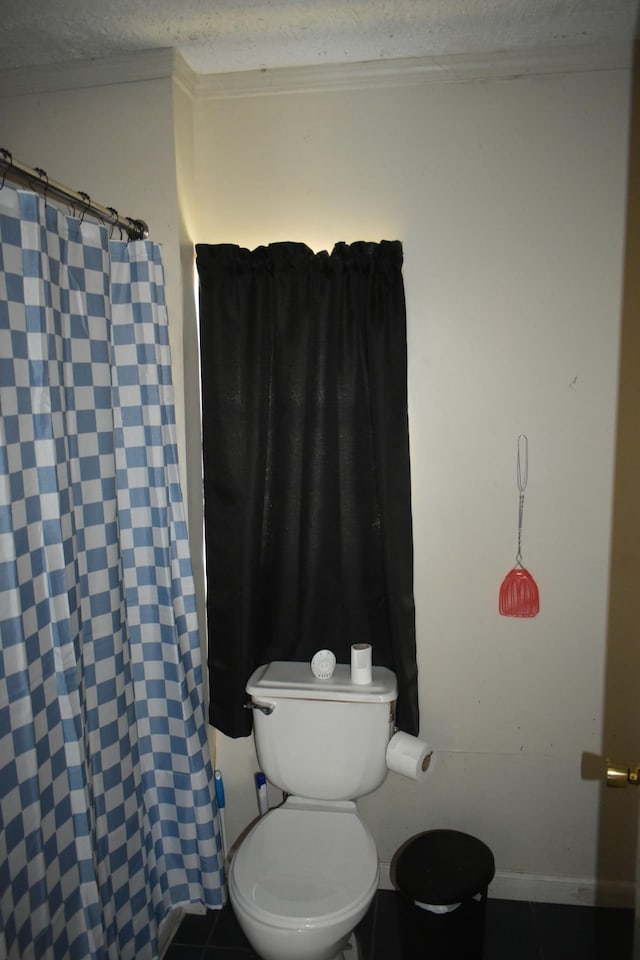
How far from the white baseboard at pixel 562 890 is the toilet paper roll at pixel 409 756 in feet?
1.83

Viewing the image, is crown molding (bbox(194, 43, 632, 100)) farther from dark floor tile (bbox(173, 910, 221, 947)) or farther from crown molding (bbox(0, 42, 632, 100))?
dark floor tile (bbox(173, 910, 221, 947))

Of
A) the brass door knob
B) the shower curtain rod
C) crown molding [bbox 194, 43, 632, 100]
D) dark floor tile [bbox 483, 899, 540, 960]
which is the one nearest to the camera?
the brass door knob

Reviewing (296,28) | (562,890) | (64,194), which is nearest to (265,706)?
(562,890)

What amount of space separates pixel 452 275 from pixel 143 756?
1.65 metres

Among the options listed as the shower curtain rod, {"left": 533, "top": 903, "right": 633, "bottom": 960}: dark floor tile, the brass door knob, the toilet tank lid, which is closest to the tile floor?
{"left": 533, "top": 903, "right": 633, "bottom": 960}: dark floor tile

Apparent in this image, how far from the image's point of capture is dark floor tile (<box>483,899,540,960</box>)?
1896 millimetres

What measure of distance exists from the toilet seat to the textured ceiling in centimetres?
216

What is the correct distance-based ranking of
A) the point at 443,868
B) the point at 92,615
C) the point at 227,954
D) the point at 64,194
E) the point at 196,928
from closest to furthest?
the point at 64,194 < the point at 92,615 < the point at 443,868 < the point at 227,954 < the point at 196,928

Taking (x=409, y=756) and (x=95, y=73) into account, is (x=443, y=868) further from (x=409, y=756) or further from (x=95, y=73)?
(x=95, y=73)

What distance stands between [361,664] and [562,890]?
103 centimetres

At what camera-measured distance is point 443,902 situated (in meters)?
1.70

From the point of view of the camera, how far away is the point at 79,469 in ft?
5.11

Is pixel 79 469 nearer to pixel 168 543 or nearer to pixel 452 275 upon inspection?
pixel 168 543

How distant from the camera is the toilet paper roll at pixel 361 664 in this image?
6.23ft
